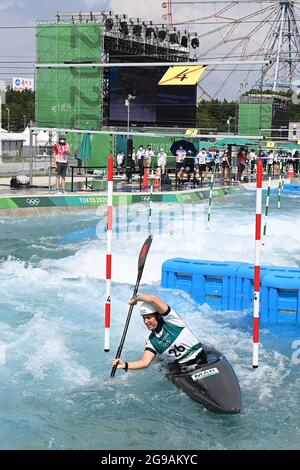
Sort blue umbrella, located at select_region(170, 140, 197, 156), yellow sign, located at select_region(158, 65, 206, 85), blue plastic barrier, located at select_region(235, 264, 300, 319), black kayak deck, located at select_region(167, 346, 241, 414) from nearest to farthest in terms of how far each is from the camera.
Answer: black kayak deck, located at select_region(167, 346, 241, 414) → blue plastic barrier, located at select_region(235, 264, 300, 319) → yellow sign, located at select_region(158, 65, 206, 85) → blue umbrella, located at select_region(170, 140, 197, 156)

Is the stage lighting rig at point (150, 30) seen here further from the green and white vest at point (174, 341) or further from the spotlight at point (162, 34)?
the green and white vest at point (174, 341)

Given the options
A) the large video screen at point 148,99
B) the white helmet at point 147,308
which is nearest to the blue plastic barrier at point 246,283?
the white helmet at point 147,308

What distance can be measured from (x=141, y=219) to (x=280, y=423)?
50.3ft

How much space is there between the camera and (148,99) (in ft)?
136

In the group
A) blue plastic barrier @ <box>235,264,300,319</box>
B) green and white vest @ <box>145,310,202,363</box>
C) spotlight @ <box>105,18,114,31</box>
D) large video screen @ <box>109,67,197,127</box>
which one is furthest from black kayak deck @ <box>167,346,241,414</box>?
spotlight @ <box>105,18,114,31</box>

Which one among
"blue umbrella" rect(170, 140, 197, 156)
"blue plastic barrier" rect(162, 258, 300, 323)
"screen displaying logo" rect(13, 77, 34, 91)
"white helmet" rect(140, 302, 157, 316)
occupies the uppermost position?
"screen displaying logo" rect(13, 77, 34, 91)

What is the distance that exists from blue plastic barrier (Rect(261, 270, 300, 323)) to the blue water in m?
0.28

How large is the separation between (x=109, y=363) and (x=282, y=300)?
11.2ft

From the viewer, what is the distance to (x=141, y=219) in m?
22.3

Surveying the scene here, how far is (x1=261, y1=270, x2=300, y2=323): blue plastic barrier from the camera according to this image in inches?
432

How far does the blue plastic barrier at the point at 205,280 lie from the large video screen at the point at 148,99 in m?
28.1

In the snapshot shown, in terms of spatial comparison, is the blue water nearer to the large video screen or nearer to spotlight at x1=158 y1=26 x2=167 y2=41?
the large video screen

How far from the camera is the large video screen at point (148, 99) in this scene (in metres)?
39.3
